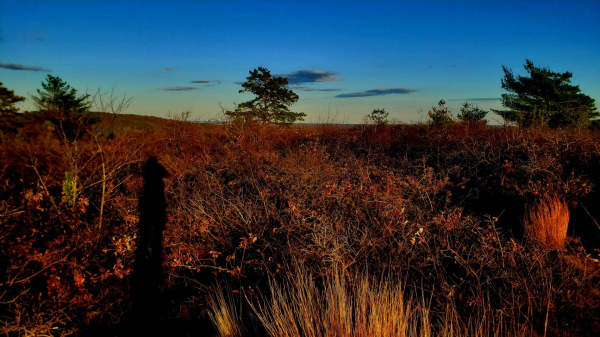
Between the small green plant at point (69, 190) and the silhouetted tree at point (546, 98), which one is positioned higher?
the silhouetted tree at point (546, 98)

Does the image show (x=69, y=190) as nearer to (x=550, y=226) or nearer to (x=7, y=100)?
(x=550, y=226)

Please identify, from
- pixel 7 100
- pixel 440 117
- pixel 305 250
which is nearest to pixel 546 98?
pixel 440 117

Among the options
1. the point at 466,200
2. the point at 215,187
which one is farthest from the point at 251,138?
the point at 466,200

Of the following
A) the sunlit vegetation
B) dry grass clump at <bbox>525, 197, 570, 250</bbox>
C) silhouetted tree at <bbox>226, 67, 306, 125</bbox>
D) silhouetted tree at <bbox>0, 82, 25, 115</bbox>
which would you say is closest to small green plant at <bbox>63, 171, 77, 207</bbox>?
the sunlit vegetation

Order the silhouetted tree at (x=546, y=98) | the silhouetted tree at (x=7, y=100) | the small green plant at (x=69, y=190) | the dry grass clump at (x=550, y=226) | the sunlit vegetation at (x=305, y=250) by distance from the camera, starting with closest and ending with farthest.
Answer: the sunlit vegetation at (x=305, y=250), the dry grass clump at (x=550, y=226), the small green plant at (x=69, y=190), the silhouetted tree at (x=7, y=100), the silhouetted tree at (x=546, y=98)

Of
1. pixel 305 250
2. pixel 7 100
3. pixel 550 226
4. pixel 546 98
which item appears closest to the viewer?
pixel 305 250

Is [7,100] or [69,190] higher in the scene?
[7,100]

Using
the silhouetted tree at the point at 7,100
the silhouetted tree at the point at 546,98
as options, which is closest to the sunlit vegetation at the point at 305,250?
the silhouetted tree at the point at 7,100

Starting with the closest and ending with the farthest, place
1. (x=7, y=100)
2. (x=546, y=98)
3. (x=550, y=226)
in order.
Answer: (x=550, y=226), (x=7, y=100), (x=546, y=98)

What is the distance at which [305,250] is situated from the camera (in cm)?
448

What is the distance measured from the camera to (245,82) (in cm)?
2572

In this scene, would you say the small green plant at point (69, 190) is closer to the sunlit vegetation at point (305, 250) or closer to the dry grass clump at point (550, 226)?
the sunlit vegetation at point (305, 250)

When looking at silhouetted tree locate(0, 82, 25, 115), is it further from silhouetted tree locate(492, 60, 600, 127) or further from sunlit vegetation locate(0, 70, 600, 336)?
silhouetted tree locate(492, 60, 600, 127)

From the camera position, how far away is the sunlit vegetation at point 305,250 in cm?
349
